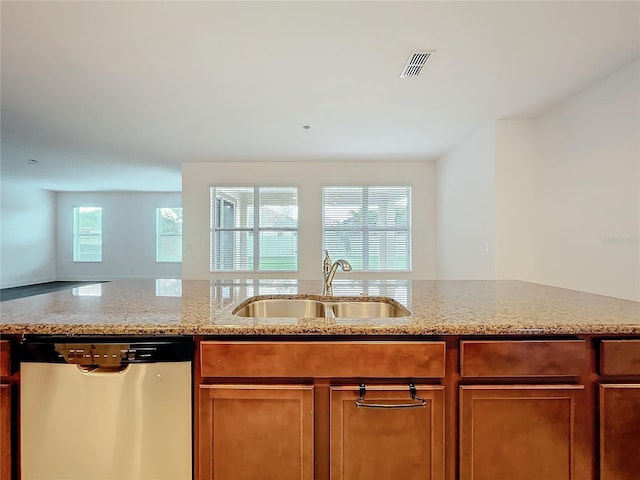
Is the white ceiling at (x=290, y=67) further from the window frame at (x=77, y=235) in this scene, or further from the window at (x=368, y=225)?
the window frame at (x=77, y=235)

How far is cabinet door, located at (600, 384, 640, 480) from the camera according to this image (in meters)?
1.07

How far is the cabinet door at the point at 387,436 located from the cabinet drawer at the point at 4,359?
1063 millimetres

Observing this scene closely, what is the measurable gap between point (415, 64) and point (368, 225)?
12.1ft

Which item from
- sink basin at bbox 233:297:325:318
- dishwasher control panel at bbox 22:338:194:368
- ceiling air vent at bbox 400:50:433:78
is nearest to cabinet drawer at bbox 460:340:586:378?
sink basin at bbox 233:297:325:318

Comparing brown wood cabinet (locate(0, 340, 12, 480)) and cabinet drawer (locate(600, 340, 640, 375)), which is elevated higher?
cabinet drawer (locate(600, 340, 640, 375))

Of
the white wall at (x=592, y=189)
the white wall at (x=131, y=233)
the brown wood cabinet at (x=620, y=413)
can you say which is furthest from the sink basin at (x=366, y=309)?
the white wall at (x=131, y=233)

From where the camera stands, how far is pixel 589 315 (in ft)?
3.84

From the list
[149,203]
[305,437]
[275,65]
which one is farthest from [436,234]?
[149,203]

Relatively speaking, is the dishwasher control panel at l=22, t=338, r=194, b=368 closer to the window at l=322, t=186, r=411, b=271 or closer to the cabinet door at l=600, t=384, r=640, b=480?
the cabinet door at l=600, t=384, r=640, b=480

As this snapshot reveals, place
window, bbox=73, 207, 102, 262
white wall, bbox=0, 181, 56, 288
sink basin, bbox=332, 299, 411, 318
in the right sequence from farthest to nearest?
window, bbox=73, 207, 102, 262 → white wall, bbox=0, 181, 56, 288 → sink basin, bbox=332, 299, 411, 318

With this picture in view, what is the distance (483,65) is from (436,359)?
99.9 inches

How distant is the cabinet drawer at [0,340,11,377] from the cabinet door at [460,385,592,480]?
1477 millimetres

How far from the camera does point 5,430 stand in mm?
1097

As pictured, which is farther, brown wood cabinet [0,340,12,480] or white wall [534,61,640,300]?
white wall [534,61,640,300]
